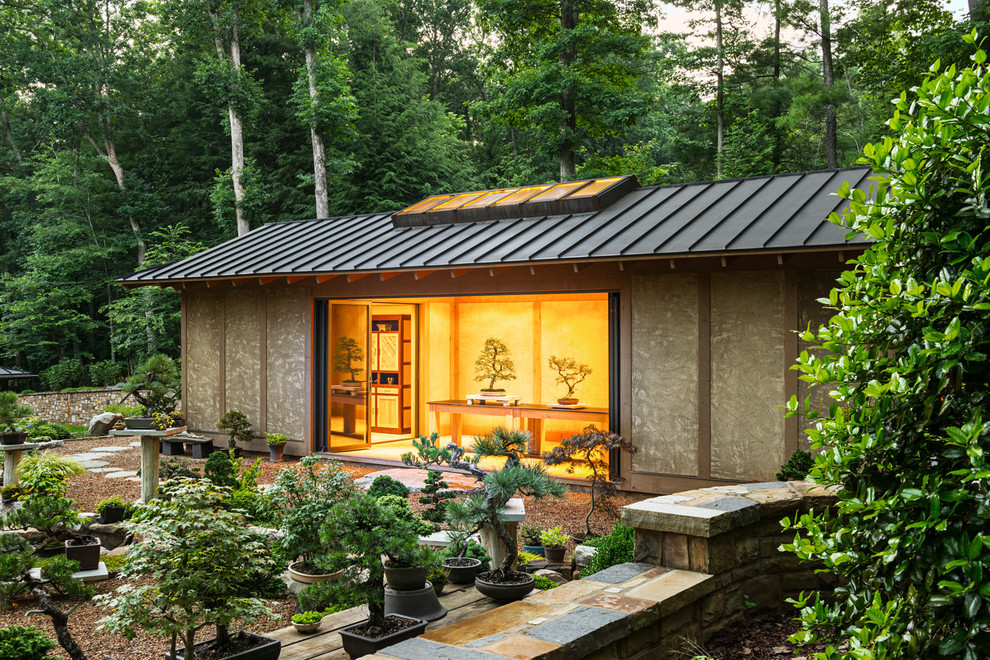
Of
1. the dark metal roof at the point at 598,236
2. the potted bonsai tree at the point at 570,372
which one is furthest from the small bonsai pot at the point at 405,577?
the potted bonsai tree at the point at 570,372

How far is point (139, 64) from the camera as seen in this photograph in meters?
25.0

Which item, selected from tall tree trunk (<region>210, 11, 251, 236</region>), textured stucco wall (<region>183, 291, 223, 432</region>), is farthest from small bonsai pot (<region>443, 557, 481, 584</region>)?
tall tree trunk (<region>210, 11, 251, 236</region>)

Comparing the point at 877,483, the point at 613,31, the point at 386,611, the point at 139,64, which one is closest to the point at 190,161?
the point at 139,64

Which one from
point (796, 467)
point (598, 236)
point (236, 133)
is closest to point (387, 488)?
point (796, 467)

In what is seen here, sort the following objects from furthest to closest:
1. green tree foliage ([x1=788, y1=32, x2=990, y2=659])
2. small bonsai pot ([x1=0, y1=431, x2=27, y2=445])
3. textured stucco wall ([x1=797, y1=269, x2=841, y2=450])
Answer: small bonsai pot ([x1=0, y1=431, x2=27, y2=445]), textured stucco wall ([x1=797, y1=269, x2=841, y2=450]), green tree foliage ([x1=788, y1=32, x2=990, y2=659])

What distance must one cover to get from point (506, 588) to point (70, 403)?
57.4ft

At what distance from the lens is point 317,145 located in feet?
65.2

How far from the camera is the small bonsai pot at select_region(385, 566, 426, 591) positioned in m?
4.20

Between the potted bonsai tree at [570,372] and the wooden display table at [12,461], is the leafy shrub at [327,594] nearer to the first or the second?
the wooden display table at [12,461]

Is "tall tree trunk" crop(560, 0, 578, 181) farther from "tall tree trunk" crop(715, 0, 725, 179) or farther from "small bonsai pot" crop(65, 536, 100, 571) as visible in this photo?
"small bonsai pot" crop(65, 536, 100, 571)

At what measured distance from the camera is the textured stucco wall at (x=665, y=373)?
8.66 metres

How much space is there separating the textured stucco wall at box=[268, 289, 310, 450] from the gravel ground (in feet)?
2.06

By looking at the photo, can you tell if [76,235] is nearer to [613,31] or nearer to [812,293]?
[613,31]

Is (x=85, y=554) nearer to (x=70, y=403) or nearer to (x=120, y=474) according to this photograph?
(x=120, y=474)
